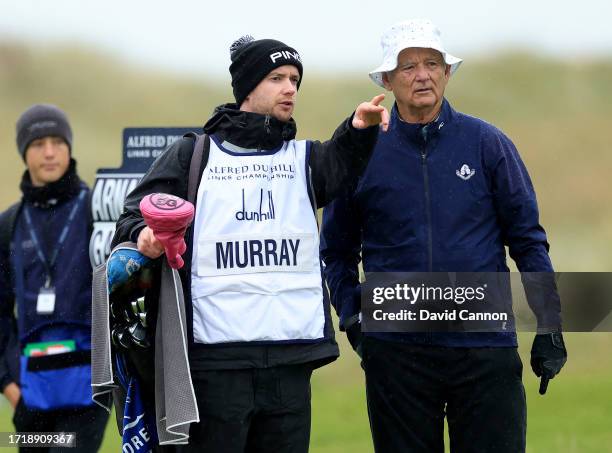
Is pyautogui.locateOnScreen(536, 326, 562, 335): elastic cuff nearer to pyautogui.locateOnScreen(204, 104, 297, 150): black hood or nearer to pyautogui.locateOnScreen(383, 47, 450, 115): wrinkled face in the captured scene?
pyautogui.locateOnScreen(383, 47, 450, 115): wrinkled face

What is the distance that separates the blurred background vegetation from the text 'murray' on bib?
8.89 meters

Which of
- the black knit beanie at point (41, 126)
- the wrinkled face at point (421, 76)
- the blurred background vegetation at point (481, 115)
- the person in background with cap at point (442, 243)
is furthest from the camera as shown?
the blurred background vegetation at point (481, 115)

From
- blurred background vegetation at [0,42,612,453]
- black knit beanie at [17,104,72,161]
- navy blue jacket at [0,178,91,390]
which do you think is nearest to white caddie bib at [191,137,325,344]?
navy blue jacket at [0,178,91,390]

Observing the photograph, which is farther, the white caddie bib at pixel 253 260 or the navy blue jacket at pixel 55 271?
the navy blue jacket at pixel 55 271

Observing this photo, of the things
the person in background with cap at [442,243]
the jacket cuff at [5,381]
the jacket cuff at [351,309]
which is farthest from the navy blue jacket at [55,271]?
the person in background with cap at [442,243]

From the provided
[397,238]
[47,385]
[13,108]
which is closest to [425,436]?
[397,238]

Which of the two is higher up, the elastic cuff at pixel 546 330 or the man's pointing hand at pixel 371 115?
the man's pointing hand at pixel 371 115

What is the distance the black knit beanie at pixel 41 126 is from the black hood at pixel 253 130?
252 centimetres

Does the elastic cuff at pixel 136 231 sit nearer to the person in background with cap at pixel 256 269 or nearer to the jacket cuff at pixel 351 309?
the person in background with cap at pixel 256 269

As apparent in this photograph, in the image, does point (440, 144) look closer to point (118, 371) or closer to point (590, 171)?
point (118, 371)

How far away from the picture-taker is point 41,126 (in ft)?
24.5

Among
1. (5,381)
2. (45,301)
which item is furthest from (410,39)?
(5,381)

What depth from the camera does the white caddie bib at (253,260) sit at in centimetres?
489

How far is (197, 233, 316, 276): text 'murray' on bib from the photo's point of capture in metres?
4.91
